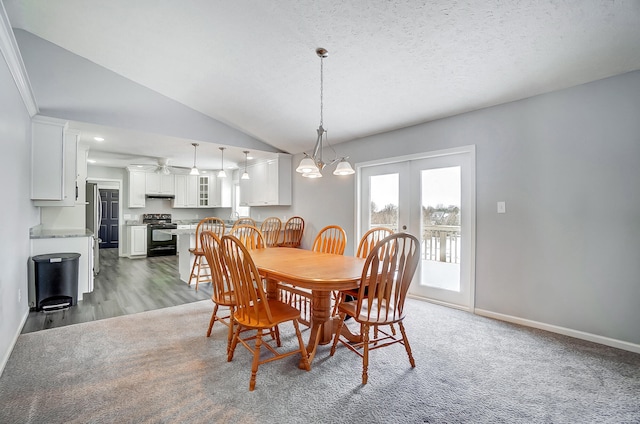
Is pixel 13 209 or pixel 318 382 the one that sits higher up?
pixel 13 209

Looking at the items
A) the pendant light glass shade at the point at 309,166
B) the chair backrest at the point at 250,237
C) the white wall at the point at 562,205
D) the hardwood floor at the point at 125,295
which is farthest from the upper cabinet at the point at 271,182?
the pendant light glass shade at the point at 309,166

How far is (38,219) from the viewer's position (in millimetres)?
3945

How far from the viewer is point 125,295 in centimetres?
384

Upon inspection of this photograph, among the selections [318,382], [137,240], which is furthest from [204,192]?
[318,382]

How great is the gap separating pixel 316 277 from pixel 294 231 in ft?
11.5

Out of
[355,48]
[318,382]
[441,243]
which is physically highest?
[355,48]

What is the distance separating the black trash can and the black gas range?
3252 millimetres

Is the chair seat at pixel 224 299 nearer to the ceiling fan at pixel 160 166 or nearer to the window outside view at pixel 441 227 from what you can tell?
the window outside view at pixel 441 227

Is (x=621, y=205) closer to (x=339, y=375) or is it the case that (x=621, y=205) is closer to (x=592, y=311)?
(x=592, y=311)

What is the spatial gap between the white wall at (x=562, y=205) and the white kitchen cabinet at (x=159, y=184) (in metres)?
6.45

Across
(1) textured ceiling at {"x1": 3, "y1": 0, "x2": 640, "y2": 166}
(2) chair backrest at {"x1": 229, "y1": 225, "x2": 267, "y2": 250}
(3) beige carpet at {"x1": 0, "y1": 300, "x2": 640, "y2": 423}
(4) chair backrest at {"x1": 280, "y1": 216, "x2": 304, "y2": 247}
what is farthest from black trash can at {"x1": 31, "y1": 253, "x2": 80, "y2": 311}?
(4) chair backrest at {"x1": 280, "y1": 216, "x2": 304, "y2": 247}

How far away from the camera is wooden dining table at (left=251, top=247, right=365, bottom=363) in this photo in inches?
72.1

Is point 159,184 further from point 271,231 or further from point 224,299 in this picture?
point 224,299

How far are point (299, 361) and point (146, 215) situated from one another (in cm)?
645
